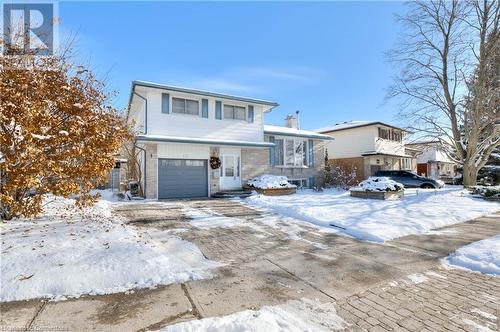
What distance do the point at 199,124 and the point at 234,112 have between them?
2541mm

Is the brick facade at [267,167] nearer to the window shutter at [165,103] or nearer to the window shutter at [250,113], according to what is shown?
the window shutter at [250,113]

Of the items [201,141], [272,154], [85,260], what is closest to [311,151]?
[272,154]

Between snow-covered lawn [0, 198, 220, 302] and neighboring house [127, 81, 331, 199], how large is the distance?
309 inches

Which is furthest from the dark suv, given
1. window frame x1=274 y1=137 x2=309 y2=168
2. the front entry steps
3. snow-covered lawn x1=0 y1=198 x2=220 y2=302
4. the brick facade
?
snow-covered lawn x1=0 y1=198 x2=220 y2=302

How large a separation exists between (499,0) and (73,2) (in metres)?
23.3

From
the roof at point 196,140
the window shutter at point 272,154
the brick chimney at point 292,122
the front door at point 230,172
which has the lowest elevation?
the front door at point 230,172

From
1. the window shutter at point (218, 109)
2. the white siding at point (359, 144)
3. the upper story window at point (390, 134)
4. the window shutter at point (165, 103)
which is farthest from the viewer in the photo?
the upper story window at point (390, 134)

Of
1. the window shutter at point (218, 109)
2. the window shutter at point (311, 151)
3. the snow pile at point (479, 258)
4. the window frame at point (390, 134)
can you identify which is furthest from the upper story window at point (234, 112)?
the window frame at point (390, 134)

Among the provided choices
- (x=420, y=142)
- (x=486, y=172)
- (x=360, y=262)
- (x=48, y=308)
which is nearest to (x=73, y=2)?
(x=48, y=308)

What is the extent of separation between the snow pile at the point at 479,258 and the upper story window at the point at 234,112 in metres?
13.1

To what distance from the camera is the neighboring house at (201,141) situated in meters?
14.1

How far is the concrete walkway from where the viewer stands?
3055mm

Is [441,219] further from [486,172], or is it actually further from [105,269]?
[486,172]

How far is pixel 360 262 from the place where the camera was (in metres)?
5.13
